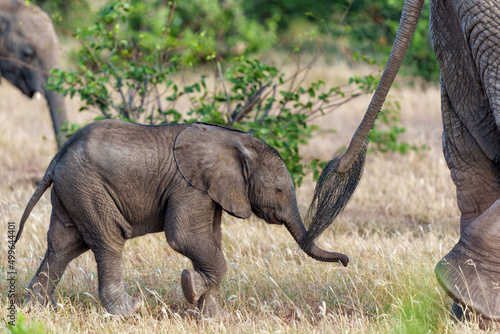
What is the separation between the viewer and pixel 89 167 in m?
3.76

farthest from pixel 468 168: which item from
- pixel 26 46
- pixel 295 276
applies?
pixel 26 46

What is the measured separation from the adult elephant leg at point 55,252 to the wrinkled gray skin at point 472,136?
6.41 feet

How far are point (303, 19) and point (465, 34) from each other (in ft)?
49.8

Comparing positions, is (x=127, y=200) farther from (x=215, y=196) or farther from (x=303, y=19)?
(x=303, y=19)

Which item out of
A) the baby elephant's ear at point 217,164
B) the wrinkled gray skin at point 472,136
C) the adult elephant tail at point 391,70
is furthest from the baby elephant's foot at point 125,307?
the wrinkled gray skin at point 472,136

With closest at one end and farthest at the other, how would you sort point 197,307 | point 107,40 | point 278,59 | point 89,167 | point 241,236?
point 89,167
point 197,307
point 241,236
point 107,40
point 278,59

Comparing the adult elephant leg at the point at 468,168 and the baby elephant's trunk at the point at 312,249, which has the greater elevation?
the adult elephant leg at the point at 468,168

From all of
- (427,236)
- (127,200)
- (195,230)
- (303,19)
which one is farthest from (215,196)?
(303,19)

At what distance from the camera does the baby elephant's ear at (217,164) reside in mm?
3824

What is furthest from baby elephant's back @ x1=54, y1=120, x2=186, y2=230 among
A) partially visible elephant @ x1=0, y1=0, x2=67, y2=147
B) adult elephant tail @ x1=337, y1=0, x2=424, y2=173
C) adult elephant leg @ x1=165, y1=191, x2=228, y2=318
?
partially visible elephant @ x1=0, y1=0, x2=67, y2=147

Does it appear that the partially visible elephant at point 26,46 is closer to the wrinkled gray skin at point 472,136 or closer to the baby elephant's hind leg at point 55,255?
the baby elephant's hind leg at point 55,255

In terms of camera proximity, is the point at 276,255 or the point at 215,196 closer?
the point at 215,196

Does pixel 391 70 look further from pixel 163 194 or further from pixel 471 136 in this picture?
pixel 163 194

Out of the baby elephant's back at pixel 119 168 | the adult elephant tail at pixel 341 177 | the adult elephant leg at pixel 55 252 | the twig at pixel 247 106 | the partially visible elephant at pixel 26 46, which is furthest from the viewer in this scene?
the partially visible elephant at pixel 26 46
